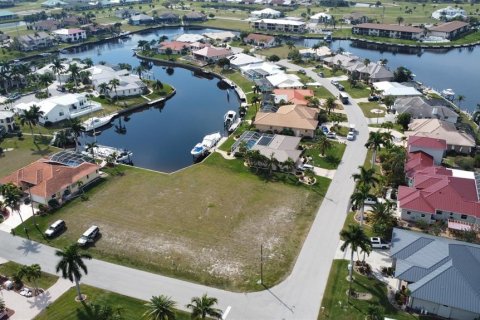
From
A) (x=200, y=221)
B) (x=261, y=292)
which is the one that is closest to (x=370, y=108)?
(x=200, y=221)

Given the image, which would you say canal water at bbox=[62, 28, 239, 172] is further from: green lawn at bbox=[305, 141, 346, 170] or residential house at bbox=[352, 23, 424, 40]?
residential house at bbox=[352, 23, 424, 40]

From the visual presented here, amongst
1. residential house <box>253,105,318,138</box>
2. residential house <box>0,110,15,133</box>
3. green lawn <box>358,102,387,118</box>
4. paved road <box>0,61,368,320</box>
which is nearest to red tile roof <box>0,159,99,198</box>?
paved road <box>0,61,368,320</box>

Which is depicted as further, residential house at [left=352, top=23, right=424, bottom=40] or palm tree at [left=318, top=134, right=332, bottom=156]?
residential house at [left=352, top=23, right=424, bottom=40]

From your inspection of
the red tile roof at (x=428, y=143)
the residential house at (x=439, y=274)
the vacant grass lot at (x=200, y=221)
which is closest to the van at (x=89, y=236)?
the vacant grass lot at (x=200, y=221)

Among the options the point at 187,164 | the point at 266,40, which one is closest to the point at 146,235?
the point at 187,164

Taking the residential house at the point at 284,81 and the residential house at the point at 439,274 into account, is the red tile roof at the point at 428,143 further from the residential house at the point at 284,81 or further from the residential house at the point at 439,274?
the residential house at the point at 284,81

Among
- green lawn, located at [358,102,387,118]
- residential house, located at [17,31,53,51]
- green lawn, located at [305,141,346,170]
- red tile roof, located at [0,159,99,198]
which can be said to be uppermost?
residential house, located at [17,31,53,51]

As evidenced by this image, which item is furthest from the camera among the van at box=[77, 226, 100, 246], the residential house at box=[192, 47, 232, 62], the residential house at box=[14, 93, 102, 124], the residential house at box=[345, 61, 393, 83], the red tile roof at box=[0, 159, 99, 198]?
the residential house at box=[192, 47, 232, 62]
